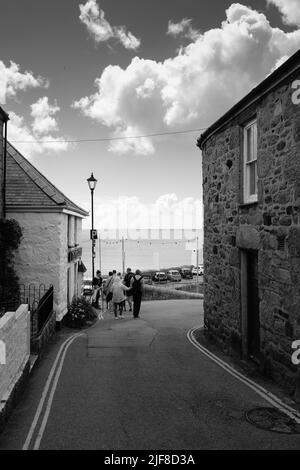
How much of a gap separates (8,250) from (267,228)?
9.53 meters

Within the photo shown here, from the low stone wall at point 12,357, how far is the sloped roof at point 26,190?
6.27 m

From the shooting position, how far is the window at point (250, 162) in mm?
10445

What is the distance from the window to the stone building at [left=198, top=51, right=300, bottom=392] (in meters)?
0.02

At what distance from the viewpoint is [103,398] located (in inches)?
319

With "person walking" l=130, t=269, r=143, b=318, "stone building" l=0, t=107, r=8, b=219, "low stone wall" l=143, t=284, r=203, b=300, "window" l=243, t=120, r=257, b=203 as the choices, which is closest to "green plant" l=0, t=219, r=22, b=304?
"stone building" l=0, t=107, r=8, b=219

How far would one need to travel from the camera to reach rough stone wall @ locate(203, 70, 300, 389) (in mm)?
8234

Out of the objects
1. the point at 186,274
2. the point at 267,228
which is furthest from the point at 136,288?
the point at 186,274

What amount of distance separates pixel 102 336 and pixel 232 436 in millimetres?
7883

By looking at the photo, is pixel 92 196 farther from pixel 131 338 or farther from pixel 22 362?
pixel 22 362

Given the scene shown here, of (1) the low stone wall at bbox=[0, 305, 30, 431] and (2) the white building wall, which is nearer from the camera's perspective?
(1) the low stone wall at bbox=[0, 305, 30, 431]

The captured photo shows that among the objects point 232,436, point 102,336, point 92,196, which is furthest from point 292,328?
point 92,196

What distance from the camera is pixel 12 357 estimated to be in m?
8.16

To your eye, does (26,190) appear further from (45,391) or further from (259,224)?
(259,224)

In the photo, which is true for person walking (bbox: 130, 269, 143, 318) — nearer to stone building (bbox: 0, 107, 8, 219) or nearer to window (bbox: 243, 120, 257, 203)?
stone building (bbox: 0, 107, 8, 219)
